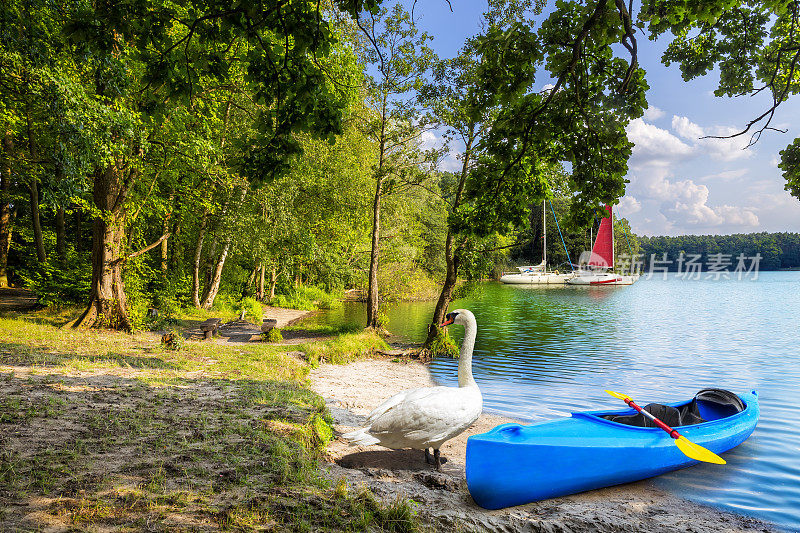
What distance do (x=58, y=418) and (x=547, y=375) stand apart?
11.8 m

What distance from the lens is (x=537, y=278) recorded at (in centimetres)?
5934

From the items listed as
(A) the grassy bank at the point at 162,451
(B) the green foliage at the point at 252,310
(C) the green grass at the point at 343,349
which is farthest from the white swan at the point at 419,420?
(B) the green foliage at the point at 252,310

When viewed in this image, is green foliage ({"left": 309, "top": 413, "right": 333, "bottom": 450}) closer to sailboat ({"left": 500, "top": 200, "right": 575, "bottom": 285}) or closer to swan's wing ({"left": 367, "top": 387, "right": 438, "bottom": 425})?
swan's wing ({"left": 367, "top": 387, "right": 438, "bottom": 425})

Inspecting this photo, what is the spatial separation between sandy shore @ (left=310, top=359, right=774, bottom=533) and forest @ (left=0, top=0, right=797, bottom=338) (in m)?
3.08

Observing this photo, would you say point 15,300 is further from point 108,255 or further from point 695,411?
point 695,411

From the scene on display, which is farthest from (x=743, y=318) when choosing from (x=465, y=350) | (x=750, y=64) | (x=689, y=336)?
(x=465, y=350)

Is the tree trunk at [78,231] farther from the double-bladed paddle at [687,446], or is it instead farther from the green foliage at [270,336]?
the double-bladed paddle at [687,446]

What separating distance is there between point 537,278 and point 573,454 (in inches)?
2252

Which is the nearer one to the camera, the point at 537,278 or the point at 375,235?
the point at 375,235

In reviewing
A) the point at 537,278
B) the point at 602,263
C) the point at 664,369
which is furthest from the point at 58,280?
the point at 537,278

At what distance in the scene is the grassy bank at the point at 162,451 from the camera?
→ 10.0ft

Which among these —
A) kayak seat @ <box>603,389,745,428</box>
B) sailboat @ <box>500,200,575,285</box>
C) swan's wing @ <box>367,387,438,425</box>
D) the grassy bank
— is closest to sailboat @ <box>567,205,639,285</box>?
sailboat @ <box>500,200,575,285</box>

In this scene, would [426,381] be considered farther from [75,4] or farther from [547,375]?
[75,4]

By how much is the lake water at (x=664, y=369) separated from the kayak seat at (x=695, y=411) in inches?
28.1
